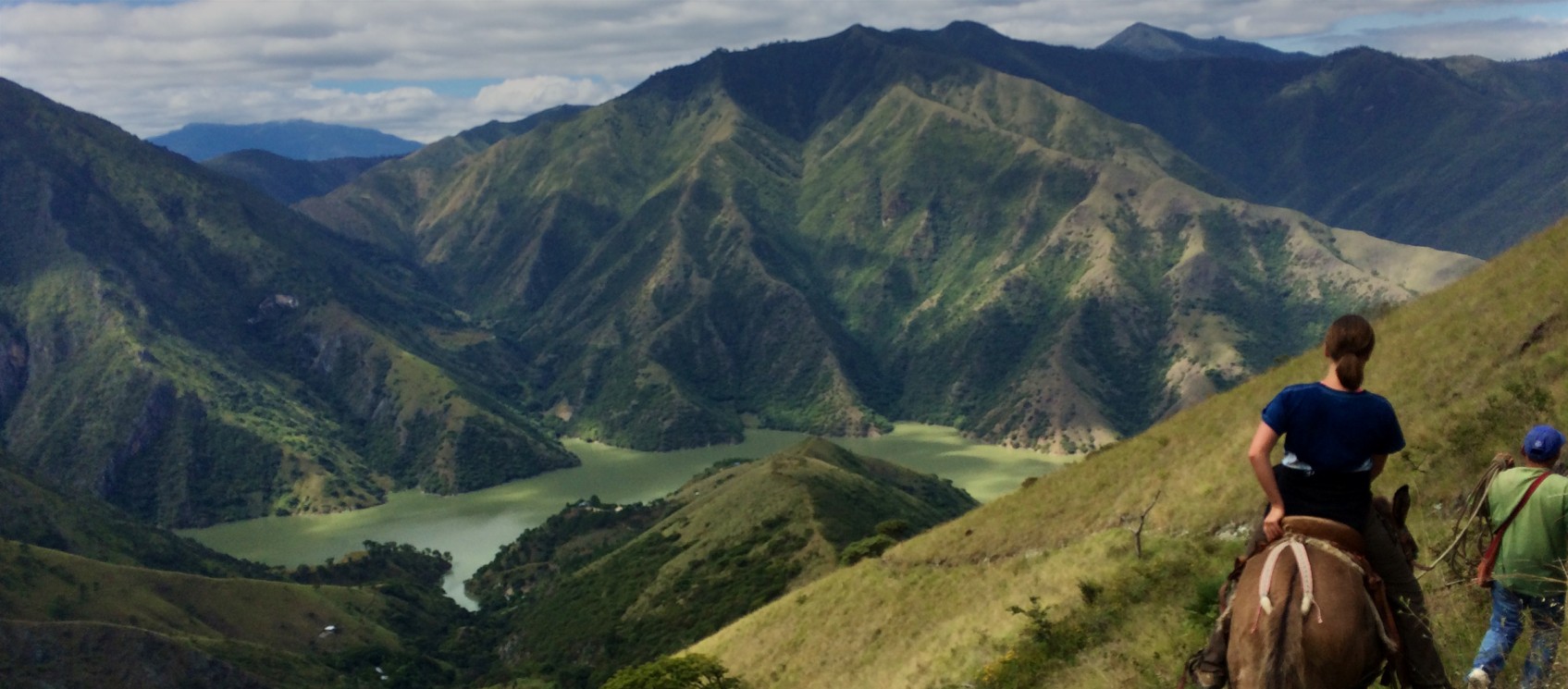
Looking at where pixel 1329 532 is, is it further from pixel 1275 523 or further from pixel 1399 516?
pixel 1399 516

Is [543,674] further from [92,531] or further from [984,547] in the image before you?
[92,531]

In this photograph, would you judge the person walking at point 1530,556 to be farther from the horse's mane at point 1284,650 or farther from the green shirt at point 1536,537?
the horse's mane at point 1284,650

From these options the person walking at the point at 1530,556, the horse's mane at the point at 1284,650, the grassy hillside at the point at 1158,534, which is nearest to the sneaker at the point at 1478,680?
the person walking at the point at 1530,556

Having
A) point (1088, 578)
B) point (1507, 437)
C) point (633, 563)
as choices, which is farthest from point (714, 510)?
point (1507, 437)

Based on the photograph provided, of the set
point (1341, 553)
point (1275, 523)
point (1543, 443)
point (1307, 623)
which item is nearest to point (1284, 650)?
point (1307, 623)

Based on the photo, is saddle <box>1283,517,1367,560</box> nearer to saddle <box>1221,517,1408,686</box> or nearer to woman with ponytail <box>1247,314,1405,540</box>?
saddle <box>1221,517,1408,686</box>

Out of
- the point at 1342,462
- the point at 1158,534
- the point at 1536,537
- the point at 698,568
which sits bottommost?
the point at 698,568
